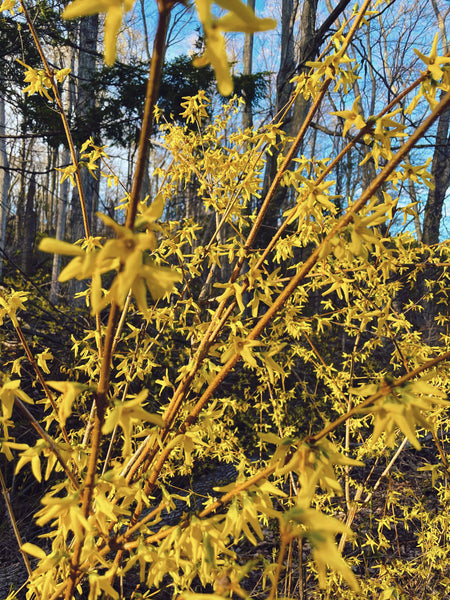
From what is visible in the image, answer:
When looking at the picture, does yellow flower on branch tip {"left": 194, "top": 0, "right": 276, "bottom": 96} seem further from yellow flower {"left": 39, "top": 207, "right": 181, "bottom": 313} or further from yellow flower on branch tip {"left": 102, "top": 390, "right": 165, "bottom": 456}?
yellow flower on branch tip {"left": 102, "top": 390, "right": 165, "bottom": 456}

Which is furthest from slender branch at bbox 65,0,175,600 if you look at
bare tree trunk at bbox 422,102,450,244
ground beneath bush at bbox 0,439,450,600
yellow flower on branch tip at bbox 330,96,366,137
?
bare tree trunk at bbox 422,102,450,244

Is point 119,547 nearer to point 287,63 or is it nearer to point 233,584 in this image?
point 233,584

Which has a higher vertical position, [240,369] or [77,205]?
[77,205]

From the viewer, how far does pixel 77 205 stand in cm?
691

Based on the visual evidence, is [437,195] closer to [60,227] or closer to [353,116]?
[353,116]

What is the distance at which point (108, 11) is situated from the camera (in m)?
0.50

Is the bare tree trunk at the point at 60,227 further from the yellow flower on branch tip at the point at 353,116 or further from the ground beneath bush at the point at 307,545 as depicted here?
the yellow flower on branch tip at the point at 353,116

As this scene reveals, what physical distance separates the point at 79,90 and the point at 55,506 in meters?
7.64

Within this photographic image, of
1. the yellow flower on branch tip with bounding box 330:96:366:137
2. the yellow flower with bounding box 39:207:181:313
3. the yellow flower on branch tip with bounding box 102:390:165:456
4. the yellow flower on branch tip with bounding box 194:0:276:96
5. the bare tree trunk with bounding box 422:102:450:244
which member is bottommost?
the yellow flower on branch tip with bounding box 102:390:165:456

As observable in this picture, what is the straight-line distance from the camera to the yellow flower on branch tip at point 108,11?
0.47 meters

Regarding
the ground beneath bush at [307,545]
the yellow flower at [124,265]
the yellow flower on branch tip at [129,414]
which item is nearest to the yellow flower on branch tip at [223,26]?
the yellow flower at [124,265]

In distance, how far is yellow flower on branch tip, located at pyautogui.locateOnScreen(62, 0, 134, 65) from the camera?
47cm

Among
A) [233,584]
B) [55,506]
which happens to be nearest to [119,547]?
[55,506]

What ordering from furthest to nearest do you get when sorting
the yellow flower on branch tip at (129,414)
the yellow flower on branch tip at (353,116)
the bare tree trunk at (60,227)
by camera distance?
the bare tree trunk at (60,227)
the yellow flower on branch tip at (353,116)
the yellow flower on branch tip at (129,414)
